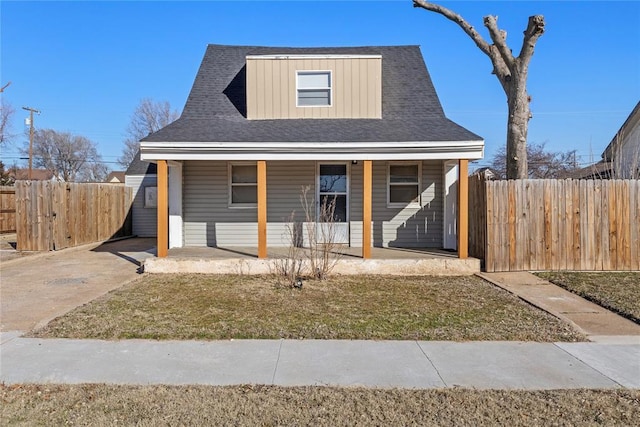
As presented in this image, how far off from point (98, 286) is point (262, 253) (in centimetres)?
331

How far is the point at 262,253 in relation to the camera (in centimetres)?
951

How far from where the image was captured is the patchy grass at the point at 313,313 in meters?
5.25

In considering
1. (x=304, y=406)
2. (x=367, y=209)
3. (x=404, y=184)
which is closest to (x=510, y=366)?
(x=304, y=406)

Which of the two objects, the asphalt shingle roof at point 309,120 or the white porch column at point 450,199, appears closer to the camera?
the asphalt shingle roof at point 309,120

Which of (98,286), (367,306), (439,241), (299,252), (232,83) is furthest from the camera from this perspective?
(232,83)

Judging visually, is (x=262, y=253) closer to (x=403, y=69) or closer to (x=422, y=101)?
(x=422, y=101)

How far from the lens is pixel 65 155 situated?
49.2 m

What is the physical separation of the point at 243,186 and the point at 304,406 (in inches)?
355

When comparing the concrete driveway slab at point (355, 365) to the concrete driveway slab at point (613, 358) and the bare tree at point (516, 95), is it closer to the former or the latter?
the concrete driveway slab at point (613, 358)

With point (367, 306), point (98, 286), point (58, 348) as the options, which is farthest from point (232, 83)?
point (58, 348)

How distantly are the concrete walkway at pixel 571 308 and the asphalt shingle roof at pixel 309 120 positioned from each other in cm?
314

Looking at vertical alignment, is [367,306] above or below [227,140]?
below

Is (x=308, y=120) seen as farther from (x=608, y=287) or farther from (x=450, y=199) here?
(x=608, y=287)

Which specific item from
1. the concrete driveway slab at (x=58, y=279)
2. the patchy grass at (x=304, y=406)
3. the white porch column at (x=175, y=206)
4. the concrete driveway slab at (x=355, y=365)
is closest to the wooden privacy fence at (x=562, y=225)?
the concrete driveway slab at (x=355, y=365)
